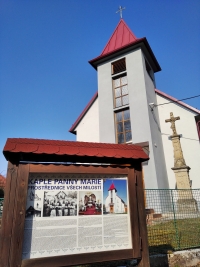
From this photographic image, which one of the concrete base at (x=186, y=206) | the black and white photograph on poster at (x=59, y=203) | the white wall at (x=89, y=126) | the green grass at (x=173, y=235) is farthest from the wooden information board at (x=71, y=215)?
the white wall at (x=89, y=126)

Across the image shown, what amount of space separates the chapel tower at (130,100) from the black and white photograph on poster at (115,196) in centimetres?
786

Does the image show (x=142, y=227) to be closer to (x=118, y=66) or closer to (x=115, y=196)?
(x=115, y=196)

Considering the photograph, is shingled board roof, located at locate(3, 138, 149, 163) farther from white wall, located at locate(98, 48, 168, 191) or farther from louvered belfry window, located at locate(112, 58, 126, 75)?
louvered belfry window, located at locate(112, 58, 126, 75)

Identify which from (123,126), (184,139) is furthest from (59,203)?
(184,139)

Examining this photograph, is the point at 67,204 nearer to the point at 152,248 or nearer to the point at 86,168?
the point at 86,168

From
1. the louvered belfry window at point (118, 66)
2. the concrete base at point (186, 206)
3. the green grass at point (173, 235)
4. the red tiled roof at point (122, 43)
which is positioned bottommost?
the green grass at point (173, 235)

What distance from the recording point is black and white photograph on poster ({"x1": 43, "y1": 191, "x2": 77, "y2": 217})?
315cm

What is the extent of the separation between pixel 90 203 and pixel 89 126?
12.9 meters

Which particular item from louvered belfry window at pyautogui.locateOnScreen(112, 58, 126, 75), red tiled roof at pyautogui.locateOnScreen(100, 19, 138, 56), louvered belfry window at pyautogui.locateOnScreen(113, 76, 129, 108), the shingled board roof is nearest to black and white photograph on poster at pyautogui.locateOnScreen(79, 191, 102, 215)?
the shingled board roof

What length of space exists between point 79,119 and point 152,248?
1295 centimetres

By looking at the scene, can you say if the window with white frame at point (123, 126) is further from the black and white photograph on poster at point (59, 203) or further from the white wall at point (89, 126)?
the black and white photograph on poster at point (59, 203)

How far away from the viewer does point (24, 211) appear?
3018mm

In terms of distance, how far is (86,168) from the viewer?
345 centimetres

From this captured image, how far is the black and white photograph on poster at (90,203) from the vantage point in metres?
3.29
